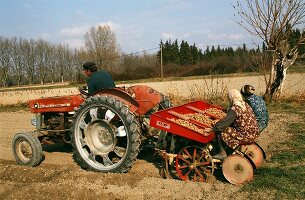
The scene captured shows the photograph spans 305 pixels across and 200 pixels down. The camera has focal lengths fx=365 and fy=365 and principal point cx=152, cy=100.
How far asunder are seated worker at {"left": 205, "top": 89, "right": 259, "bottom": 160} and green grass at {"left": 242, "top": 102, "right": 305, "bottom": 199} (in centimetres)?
61

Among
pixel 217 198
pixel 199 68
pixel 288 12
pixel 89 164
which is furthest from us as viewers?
pixel 199 68

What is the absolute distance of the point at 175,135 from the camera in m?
5.79

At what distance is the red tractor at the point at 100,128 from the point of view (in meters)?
5.72

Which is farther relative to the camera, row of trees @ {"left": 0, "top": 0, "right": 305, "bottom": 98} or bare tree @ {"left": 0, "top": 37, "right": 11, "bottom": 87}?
bare tree @ {"left": 0, "top": 37, "right": 11, "bottom": 87}

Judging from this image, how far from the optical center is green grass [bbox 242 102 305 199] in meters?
4.83

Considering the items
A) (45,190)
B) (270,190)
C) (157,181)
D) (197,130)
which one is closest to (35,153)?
(45,190)

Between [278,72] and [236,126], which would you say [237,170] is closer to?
[236,126]

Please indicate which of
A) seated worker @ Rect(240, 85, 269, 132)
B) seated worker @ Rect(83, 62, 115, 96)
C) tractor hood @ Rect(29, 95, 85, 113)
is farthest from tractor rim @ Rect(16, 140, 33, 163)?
seated worker @ Rect(240, 85, 269, 132)

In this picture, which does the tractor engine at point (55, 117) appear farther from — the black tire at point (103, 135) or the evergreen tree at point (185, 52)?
the evergreen tree at point (185, 52)

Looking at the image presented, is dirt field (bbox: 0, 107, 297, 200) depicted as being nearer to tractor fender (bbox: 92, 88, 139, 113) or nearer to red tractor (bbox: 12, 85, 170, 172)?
red tractor (bbox: 12, 85, 170, 172)

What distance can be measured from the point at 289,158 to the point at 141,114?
8.79ft

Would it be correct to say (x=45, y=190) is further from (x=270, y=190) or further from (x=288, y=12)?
(x=288, y=12)

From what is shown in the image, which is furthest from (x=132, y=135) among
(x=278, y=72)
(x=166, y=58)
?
(x=166, y=58)

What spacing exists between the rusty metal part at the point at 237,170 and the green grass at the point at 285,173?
0.44 ft
